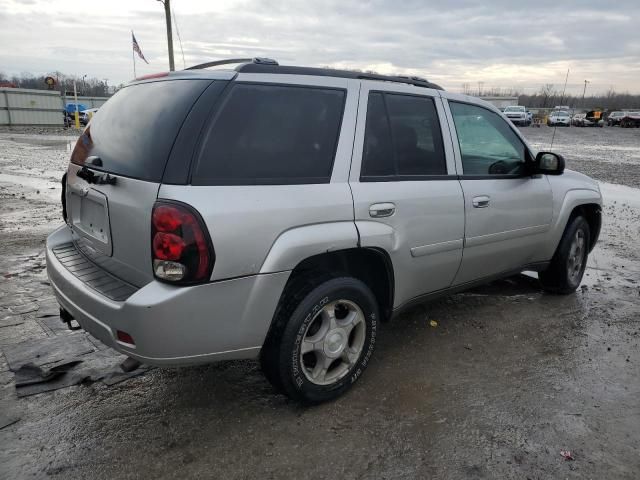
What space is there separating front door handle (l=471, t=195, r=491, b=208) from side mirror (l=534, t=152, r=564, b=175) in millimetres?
690

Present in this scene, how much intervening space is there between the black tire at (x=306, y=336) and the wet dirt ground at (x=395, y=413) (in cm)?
15

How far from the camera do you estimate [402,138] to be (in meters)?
3.29

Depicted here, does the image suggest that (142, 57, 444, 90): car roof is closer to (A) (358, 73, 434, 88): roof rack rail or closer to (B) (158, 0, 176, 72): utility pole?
(A) (358, 73, 434, 88): roof rack rail

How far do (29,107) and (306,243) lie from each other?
3432 centimetres

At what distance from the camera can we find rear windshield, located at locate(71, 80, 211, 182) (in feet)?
8.17

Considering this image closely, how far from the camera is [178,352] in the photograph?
7.92ft

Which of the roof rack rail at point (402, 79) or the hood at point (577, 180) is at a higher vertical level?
the roof rack rail at point (402, 79)

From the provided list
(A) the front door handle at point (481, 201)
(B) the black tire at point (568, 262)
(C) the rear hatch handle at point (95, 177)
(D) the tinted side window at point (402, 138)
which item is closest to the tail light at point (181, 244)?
(C) the rear hatch handle at point (95, 177)

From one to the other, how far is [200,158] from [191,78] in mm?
575

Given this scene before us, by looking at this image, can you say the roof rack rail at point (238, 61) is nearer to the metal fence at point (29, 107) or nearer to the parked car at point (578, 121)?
the metal fence at point (29, 107)

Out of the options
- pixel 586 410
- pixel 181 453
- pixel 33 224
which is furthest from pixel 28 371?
pixel 33 224

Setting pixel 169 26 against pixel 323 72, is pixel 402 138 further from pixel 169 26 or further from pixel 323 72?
pixel 169 26

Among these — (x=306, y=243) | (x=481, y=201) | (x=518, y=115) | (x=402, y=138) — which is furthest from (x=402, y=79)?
(x=518, y=115)

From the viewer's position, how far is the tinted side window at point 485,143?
3.72 m
